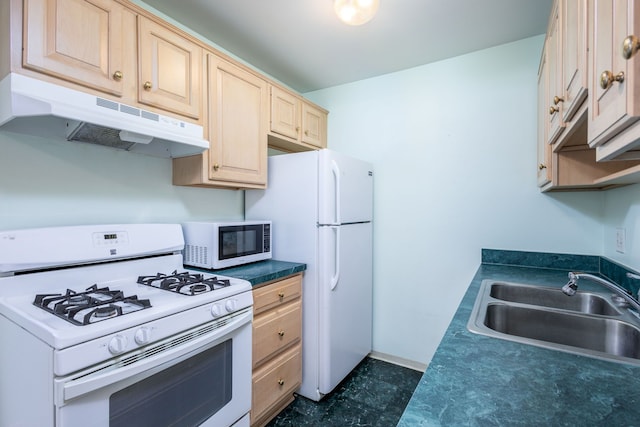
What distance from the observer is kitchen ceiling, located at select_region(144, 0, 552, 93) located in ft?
5.82

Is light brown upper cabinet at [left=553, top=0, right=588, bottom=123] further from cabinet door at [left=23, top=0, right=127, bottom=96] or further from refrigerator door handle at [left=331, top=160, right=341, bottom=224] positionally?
cabinet door at [left=23, top=0, right=127, bottom=96]

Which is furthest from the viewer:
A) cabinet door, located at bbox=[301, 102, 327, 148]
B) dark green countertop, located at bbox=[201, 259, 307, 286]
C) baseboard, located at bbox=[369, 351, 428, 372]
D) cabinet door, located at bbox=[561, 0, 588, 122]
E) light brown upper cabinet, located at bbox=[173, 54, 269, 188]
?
cabinet door, located at bbox=[301, 102, 327, 148]

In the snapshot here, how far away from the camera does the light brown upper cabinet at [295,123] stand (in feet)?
7.47

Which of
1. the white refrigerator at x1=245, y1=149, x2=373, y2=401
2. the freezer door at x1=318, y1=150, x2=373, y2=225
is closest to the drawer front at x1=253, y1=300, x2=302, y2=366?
the white refrigerator at x1=245, y1=149, x2=373, y2=401

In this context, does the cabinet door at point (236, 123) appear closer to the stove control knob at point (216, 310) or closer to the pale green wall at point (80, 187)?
the pale green wall at point (80, 187)

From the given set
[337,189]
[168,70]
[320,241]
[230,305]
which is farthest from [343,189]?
[168,70]

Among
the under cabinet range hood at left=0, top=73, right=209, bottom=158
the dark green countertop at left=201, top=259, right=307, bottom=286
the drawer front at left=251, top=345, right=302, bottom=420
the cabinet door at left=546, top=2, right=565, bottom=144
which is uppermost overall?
the cabinet door at left=546, top=2, right=565, bottom=144

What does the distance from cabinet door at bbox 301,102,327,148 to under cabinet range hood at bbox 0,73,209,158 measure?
1163 millimetres

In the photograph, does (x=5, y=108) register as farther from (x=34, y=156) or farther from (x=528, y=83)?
(x=528, y=83)

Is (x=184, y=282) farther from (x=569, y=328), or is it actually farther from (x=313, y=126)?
(x=313, y=126)

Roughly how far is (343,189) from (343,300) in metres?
0.80

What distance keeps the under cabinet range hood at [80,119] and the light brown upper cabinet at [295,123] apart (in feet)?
2.70

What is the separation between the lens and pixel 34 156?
1.36m

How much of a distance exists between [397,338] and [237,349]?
1584 millimetres
